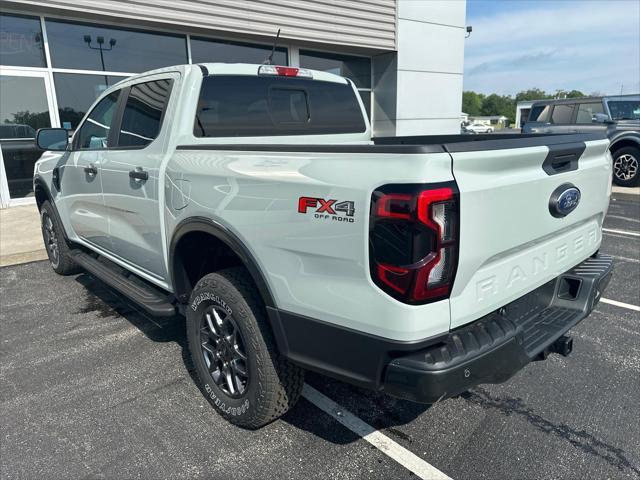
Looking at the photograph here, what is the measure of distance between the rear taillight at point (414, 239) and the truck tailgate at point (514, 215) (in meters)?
0.07

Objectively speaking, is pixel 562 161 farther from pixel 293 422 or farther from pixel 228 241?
pixel 293 422

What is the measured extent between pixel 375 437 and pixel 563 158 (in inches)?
68.1

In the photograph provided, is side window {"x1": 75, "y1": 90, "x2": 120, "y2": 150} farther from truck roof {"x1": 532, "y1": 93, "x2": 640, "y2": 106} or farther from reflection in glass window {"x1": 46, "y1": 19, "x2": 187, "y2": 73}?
truck roof {"x1": 532, "y1": 93, "x2": 640, "y2": 106}

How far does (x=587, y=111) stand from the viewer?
460 inches

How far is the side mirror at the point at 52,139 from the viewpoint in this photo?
14.1 feet

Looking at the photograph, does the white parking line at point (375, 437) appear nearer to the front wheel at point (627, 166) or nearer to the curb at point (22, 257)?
the curb at point (22, 257)

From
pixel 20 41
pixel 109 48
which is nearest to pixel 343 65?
pixel 109 48

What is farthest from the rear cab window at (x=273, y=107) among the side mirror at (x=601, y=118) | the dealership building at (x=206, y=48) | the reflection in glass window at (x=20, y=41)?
the side mirror at (x=601, y=118)

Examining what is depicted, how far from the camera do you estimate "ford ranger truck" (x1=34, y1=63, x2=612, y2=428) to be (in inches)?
70.2

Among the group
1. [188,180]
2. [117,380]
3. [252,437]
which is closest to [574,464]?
[252,437]

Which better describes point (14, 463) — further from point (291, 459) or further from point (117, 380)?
point (291, 459)

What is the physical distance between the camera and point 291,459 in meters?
2.39

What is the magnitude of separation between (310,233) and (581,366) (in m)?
2.41

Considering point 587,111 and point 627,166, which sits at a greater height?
point 587,111
